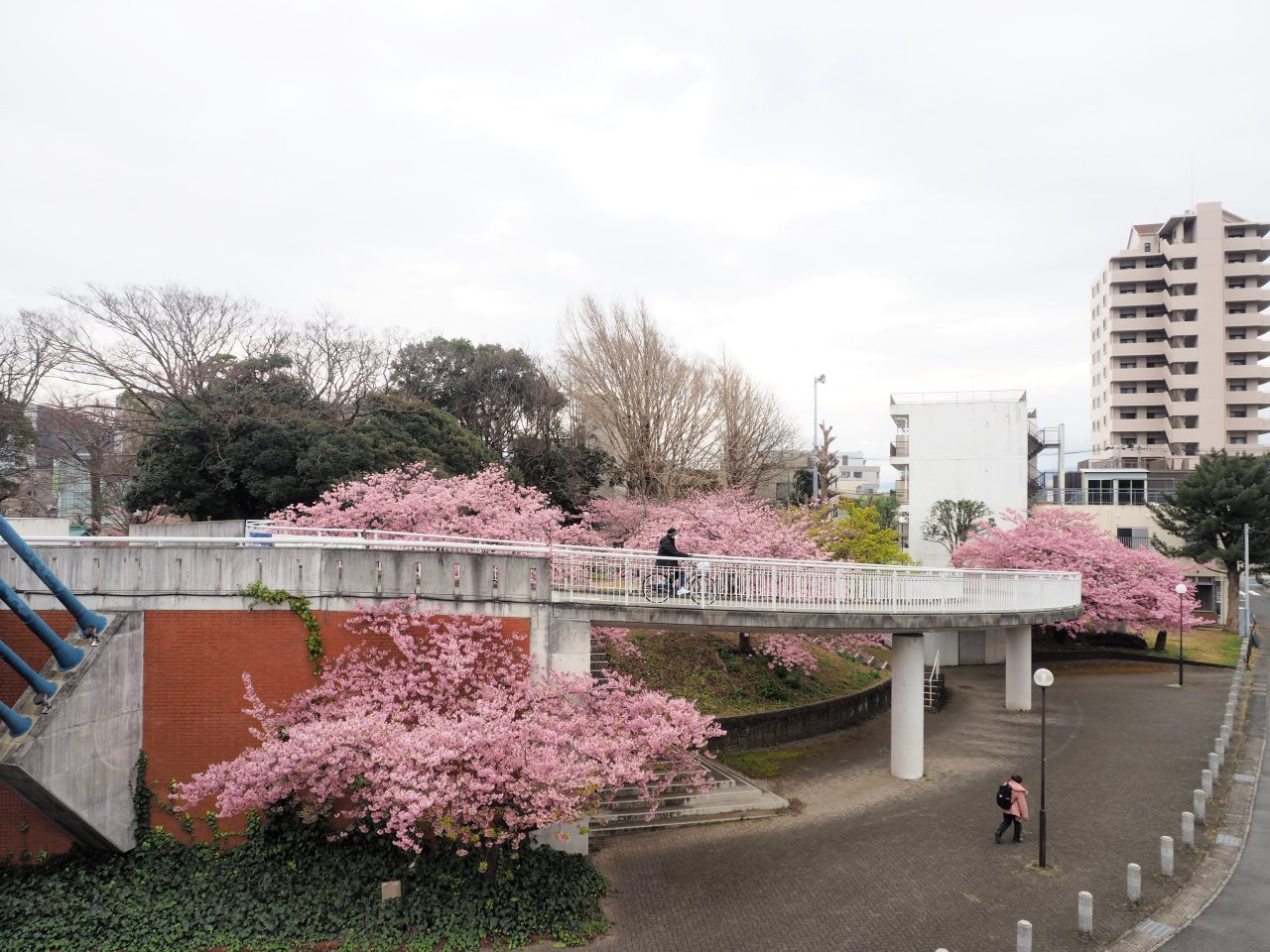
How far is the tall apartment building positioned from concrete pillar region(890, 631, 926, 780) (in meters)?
50.6

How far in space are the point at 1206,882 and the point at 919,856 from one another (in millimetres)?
4787

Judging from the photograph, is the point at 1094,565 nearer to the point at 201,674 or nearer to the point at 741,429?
the point at 741,429

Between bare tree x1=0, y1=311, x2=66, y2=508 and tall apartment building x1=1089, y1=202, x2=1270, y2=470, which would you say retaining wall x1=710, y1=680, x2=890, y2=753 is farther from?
tall apartment building x1=1089, y1=202, x2=1270, y2=470

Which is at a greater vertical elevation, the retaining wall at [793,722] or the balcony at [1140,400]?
the balcony at [1140,400]

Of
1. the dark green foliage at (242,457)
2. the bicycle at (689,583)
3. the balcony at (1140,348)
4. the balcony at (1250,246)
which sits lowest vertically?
the bicycle at (689,583)

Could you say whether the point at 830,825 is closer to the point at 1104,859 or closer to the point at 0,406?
the point at 1104,859

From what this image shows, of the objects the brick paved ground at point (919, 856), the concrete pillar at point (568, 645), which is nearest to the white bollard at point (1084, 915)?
the brick paved ground at point (919, 856)

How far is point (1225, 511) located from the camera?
137 feet

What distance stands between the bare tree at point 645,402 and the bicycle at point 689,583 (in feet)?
70.4

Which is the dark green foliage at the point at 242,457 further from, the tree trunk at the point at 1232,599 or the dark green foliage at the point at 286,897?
the tree trunk at the point at 1232,599

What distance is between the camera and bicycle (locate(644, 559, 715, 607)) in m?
17.2

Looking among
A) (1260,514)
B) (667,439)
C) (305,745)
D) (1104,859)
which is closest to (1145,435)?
(1260,514)

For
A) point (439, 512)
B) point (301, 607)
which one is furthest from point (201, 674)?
point (439, 512)

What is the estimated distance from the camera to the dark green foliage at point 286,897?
1176 cm
